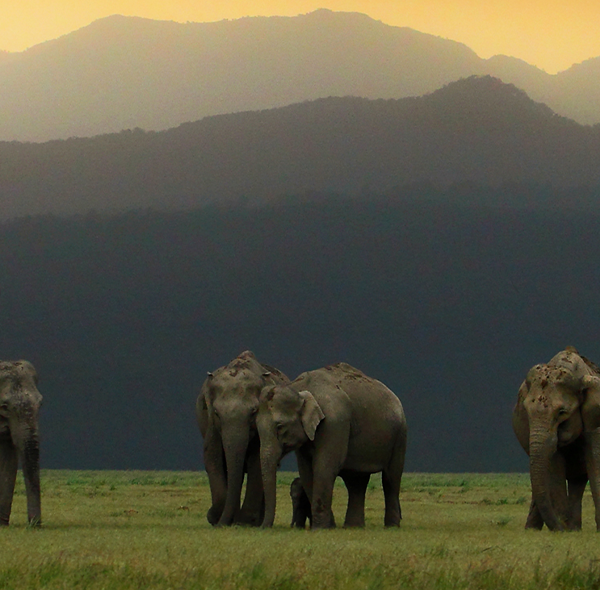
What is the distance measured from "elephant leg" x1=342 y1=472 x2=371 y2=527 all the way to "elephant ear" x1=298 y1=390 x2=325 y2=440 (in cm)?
246

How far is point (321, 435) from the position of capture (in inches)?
836

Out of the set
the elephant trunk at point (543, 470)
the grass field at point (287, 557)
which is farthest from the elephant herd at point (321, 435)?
the grass field at point (287, 557)

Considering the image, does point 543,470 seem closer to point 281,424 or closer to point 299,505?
point 281,424

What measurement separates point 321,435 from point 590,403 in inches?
190

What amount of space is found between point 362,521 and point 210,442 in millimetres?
3352

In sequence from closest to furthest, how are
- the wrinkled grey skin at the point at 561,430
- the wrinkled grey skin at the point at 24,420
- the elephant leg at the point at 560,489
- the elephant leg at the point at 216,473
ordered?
the wrinkled grey skin at the point at 561,430
the wrinkled grey skin at the point at 24,420
the elephant leg at the point at 560,489
the elephant leg at the point at 216,473

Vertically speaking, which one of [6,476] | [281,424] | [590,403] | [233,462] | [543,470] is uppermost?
[590,403]

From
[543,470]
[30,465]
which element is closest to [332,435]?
[543,470]

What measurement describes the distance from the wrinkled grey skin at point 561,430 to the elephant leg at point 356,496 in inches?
143

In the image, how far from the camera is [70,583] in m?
12.4

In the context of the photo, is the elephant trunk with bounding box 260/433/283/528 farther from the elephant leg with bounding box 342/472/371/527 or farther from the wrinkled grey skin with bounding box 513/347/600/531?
the wrinkled grey skin with bounding box 513/347/600/531

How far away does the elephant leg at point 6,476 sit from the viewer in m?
20.8

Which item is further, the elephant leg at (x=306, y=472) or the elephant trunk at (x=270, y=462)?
the elephant leg at (x=306, y=472)

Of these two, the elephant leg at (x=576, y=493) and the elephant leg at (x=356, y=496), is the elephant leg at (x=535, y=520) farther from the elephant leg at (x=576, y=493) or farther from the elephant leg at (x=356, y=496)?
the elephant leg at (x=356, y=496)
